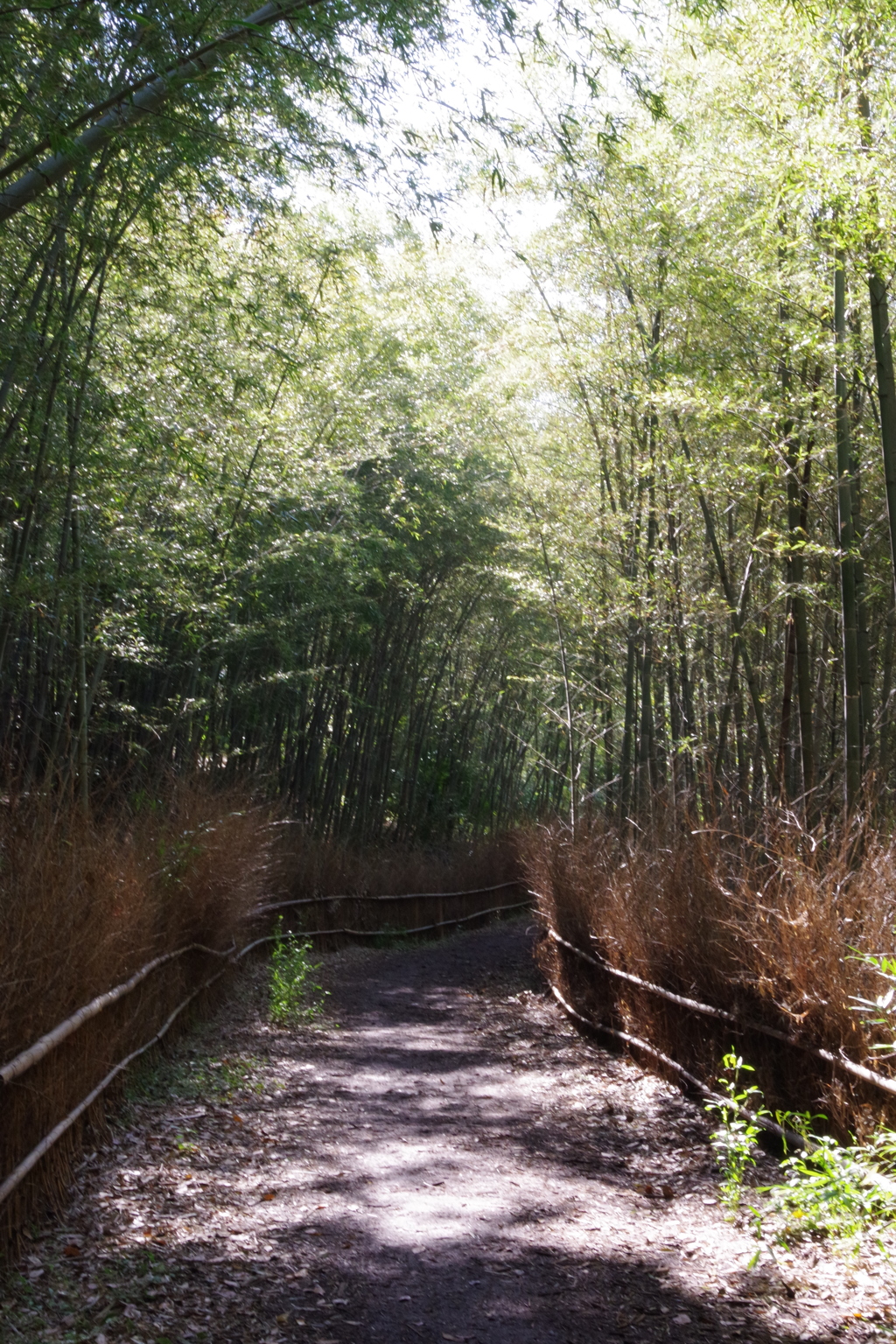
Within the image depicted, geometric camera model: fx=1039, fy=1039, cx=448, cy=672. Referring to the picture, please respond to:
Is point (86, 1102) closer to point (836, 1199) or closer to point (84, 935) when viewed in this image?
point (84, 935)

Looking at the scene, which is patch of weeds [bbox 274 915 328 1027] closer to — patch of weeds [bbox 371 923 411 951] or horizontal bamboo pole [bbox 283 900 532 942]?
horizontal bamboo pole [bbox 283 900 532 942]

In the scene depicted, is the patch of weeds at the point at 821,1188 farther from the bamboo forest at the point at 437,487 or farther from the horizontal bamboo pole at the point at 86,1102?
the horizontal bamboo pole at the point at 86,1102

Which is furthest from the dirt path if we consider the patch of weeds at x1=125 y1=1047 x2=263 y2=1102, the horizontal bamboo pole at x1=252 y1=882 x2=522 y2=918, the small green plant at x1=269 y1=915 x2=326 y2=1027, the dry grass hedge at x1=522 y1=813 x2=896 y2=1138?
the horizontal bamboo pole at x1=252 y1=882 x2=522 y2=918

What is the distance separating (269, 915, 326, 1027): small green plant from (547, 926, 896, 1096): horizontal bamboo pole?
1809 mm

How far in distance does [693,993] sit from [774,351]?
11.6 feet

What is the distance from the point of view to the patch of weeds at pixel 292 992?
20.0ft

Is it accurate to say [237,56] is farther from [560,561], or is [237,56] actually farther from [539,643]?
[539,643]

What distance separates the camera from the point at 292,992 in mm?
6289

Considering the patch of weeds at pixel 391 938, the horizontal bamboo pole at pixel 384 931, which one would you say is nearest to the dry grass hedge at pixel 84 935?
the horizontal bamboo pole at pixel 384 931

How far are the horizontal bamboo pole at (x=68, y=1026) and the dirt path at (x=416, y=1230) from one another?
462 mm

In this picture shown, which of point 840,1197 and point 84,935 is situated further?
point 84,935

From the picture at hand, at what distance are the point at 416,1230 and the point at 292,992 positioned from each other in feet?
11.6

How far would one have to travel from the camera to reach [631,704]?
356 inches

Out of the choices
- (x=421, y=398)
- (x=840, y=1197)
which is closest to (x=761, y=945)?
(x=840, y=1197)
